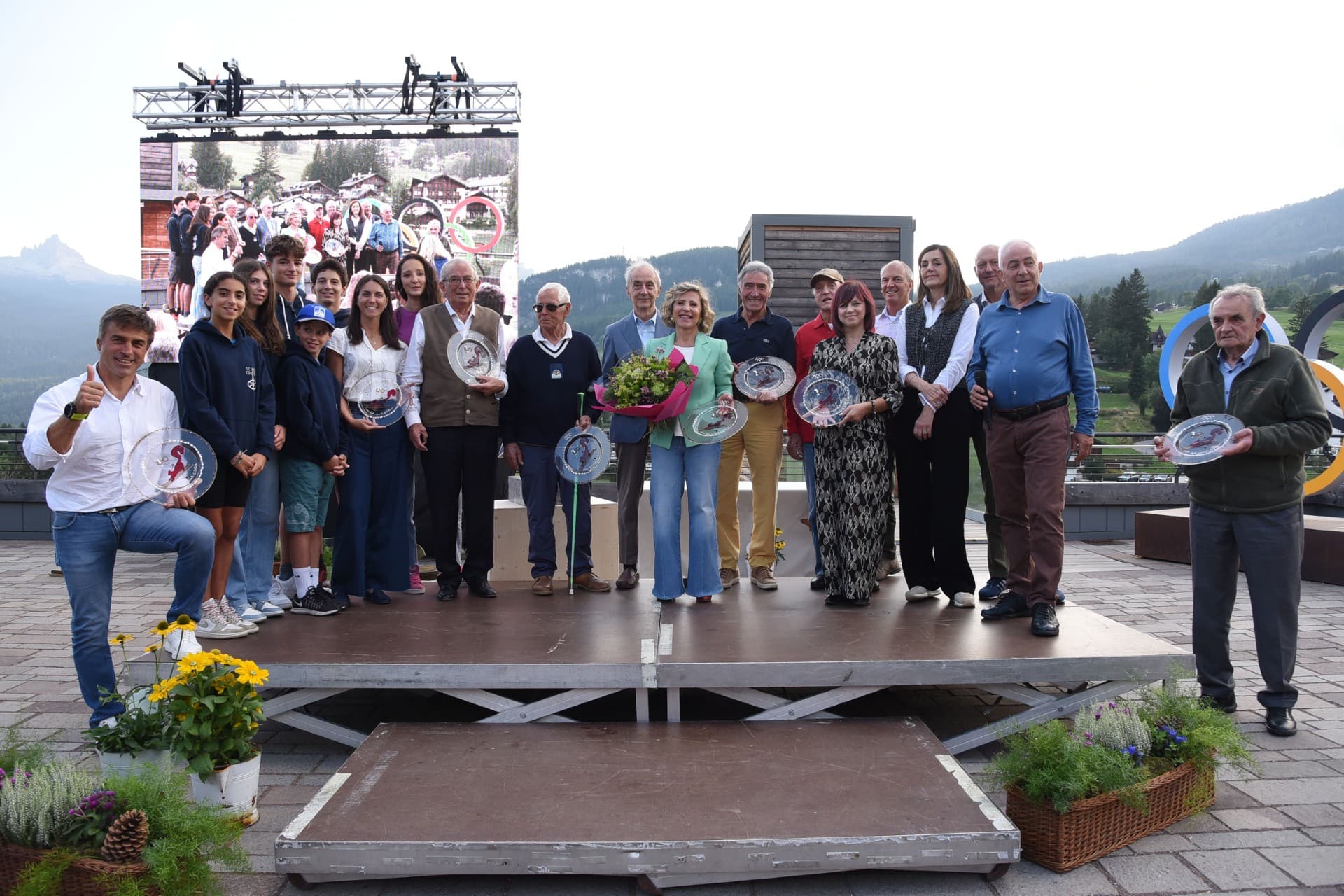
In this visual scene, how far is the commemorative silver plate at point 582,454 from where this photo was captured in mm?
4840

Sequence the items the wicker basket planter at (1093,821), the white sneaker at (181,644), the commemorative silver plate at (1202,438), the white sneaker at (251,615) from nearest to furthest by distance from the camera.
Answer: the wicker basket planter at (1093,821) → the white sneaker at (181,644) → the commemorative silver plate at (1202,438) → the white sneaker at (251,615)

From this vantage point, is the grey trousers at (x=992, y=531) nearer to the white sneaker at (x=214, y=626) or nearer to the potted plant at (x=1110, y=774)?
the potted plant at (x=1110, y=774)

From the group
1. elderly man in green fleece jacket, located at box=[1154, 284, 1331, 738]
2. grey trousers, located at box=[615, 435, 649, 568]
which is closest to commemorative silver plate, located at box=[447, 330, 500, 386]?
grey trousers, located at box=[615, 435, 649, 568]

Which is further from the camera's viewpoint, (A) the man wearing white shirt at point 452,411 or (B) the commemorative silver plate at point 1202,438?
(A) the man wearing white shirt at point 452,411

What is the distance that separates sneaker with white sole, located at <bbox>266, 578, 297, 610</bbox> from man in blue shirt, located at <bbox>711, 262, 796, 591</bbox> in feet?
7.69

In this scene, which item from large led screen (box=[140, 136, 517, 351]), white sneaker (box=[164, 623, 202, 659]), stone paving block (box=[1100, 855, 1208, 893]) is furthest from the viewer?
large led screen (box=[140, 136, 517, 351])

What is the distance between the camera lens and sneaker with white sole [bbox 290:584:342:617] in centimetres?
455

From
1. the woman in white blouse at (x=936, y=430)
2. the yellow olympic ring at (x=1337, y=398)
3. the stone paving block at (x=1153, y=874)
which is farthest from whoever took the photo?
the yellow olympic ring at (x=1337, y=398)

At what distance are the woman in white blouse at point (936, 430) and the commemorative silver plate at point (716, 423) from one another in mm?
852

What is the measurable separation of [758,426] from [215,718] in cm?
313

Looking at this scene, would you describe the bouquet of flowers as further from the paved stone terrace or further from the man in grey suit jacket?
the paved stone terrace

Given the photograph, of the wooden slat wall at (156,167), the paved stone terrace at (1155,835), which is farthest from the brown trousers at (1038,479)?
the wooden slat wall at (156,167)

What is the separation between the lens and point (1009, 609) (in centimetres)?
430

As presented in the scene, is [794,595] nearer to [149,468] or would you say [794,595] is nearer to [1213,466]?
[1213,466]
